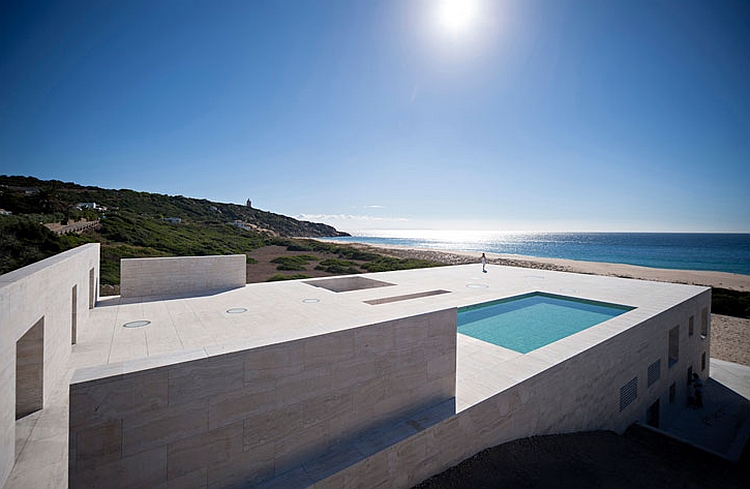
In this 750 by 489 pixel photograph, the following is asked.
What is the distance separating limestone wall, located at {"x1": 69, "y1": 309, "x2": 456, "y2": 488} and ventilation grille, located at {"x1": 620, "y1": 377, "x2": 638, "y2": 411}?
15.9ft

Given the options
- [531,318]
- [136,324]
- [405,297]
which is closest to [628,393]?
[531,318]

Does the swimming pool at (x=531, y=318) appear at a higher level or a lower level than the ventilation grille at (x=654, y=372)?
higher

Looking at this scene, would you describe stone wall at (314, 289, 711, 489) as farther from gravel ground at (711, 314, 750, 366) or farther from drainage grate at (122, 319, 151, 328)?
gravel ground at (711, 314, 750, 366)

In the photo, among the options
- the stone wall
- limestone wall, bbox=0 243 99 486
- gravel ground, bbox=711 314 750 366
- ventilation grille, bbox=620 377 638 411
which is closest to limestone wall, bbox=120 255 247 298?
limestone wall, bbox=0 243 99 486

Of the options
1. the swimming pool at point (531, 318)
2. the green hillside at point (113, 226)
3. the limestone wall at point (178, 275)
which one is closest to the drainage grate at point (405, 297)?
the swimming pool at point (531, 318)

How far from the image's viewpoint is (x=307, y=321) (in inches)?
218

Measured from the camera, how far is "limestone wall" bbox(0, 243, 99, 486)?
2.28m

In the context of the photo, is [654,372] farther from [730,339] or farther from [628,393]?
[730,339]

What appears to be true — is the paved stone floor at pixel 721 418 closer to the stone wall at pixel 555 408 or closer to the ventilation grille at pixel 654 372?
the stone wall at pixel 555 408

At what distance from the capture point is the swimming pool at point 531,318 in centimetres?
644

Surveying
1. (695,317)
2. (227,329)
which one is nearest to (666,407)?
(695,317)

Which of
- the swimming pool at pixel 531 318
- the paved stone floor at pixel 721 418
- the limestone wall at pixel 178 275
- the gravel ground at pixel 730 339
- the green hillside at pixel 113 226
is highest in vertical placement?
the green hillside at pixel 113 226

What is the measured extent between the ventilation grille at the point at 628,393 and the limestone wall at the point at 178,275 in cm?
893

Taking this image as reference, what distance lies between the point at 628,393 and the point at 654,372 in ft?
5.14
